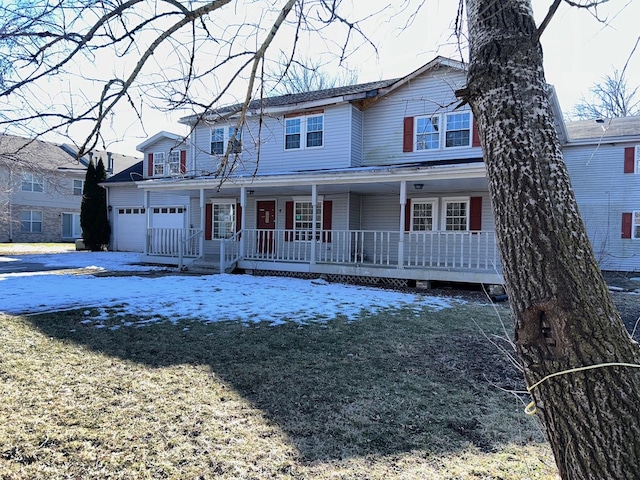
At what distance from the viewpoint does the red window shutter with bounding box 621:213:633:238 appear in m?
15.7

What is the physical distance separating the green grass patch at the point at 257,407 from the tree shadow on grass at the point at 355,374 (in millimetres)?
17

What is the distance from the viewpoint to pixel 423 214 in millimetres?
14227

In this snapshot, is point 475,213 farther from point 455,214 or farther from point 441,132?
point 441,132

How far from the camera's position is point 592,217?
1634cm

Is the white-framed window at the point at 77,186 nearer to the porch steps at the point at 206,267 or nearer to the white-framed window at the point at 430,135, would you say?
the porch steps at the point at 206,267

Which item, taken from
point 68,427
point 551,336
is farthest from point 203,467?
point 551,336

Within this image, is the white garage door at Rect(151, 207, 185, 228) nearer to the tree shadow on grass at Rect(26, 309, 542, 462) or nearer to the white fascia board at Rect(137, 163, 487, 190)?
the white fascia board at Rect(137, 163, 487, 190)

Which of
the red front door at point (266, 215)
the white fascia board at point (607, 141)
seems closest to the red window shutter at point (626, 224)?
the white fascia board at point (607, 141)

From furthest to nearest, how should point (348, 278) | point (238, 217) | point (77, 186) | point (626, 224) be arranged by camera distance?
point (77, 186), point (238, 217), point (626, 224), point (348, 278)

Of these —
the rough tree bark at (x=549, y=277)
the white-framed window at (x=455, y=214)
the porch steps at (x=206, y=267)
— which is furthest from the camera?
the porch steps at (x=206, y=267)

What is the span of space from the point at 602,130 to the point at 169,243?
1595 cm

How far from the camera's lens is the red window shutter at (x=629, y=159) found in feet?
51.6

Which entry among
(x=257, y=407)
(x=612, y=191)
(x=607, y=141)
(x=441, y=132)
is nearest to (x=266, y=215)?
(x=441, y=132)

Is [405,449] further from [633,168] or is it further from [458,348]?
[633,168]
